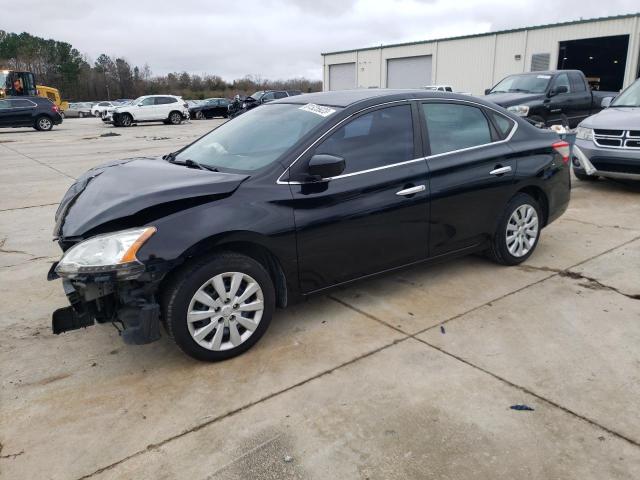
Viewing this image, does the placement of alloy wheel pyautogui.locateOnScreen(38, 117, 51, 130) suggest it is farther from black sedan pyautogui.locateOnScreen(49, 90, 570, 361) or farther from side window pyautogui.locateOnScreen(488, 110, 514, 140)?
side window pyautogui.locateOnScreen(488, 110, 514, 140)

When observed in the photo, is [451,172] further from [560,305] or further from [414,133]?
[560,305]

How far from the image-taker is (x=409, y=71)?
126 feet

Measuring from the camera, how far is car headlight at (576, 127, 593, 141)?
26.2ft

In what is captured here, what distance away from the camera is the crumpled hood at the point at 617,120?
744cm

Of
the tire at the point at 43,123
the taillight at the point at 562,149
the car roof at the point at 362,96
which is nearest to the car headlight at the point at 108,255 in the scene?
the car roof at the point at 362,96

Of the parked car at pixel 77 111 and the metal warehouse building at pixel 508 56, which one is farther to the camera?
the parked car at pixel 77 111

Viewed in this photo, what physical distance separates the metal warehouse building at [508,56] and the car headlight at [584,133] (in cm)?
2267

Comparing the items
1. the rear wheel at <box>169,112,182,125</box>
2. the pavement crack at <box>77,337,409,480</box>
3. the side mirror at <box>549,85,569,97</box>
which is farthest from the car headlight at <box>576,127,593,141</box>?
the rear wheel at <box>169,112,182,125</box>

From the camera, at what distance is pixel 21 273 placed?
16.3 ft

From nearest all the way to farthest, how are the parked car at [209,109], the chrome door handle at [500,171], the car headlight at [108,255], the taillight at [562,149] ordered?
the car headlight at [108,255]
the chrome door handle at [500,171]
the taillight at [562,149]
the parked car at [209,109]

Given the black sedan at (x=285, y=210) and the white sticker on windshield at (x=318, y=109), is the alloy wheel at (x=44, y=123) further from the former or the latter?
the white sticker on windshield at (x=318, y=109)

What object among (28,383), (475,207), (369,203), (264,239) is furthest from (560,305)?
(28,383)

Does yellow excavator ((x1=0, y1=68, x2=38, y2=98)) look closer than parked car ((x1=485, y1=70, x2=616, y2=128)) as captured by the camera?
No

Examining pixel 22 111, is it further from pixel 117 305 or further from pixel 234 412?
pixel 234 412
